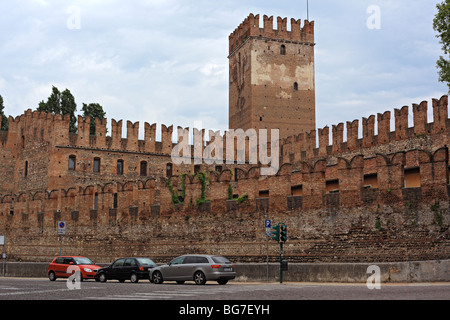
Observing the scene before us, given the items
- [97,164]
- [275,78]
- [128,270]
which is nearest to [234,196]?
[128,270]

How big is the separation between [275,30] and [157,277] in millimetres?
36995

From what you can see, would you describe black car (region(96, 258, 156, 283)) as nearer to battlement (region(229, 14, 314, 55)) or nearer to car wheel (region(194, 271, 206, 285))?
car wheel (region(194, 271, 206, 285))

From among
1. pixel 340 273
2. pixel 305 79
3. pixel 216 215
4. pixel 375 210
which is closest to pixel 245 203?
pixel 216 215

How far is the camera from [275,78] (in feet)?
172

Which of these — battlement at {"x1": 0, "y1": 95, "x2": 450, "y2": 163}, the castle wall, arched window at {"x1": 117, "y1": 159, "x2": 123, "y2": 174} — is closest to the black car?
the castle wall

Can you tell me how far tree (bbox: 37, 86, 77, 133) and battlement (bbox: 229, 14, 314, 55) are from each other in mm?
16175

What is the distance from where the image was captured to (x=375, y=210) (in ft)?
75.6

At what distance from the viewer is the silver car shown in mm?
18891

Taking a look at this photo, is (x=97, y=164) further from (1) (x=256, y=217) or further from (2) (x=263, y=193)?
(1) (x=256, y=217)

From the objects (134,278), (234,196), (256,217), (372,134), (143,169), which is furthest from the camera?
(143,169)

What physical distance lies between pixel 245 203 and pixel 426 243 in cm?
883

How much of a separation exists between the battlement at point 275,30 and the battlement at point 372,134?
45.6ft

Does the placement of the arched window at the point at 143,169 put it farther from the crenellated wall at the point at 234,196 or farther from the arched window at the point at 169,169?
the arched window at the point at 169,169

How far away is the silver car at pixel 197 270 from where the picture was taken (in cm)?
1889
